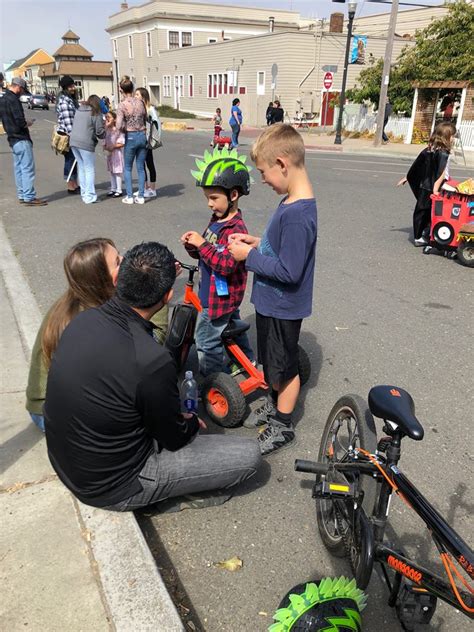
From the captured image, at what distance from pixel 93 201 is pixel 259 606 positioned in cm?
866

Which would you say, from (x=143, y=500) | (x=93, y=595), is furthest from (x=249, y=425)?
(x=93, y=595)

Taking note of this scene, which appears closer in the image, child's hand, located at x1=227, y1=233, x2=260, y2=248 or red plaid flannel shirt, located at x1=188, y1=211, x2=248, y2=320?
child's hand, located at x1=227, y1=233, x2=260, y2=248

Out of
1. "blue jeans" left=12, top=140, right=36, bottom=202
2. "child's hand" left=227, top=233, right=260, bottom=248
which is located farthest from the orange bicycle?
"blue jeans" left=12, top=140, right=36, bottom=202

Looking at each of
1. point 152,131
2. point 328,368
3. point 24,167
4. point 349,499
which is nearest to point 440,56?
point 152,131

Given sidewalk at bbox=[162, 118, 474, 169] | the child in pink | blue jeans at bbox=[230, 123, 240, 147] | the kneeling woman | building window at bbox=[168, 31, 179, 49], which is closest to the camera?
the kneeling woman

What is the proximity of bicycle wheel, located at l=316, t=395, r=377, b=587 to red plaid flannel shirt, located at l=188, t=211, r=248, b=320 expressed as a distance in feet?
3.37

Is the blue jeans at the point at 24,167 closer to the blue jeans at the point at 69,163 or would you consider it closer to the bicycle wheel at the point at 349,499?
the blue jeans at the point at 69,163

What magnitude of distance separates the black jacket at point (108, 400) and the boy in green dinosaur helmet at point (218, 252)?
3.13 ft

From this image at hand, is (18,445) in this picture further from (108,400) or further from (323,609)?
(323,609)

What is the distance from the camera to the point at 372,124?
26859 mm

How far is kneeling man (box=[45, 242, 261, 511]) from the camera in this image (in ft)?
6.81

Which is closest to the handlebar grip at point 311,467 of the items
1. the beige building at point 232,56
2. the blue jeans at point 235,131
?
the blue jeans at point 235,131

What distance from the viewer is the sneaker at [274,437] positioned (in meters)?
3.02

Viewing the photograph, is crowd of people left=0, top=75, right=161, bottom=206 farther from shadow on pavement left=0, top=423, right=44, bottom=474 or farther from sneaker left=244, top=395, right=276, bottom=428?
sneaker left=244, top=395, right=276, bottom=428
